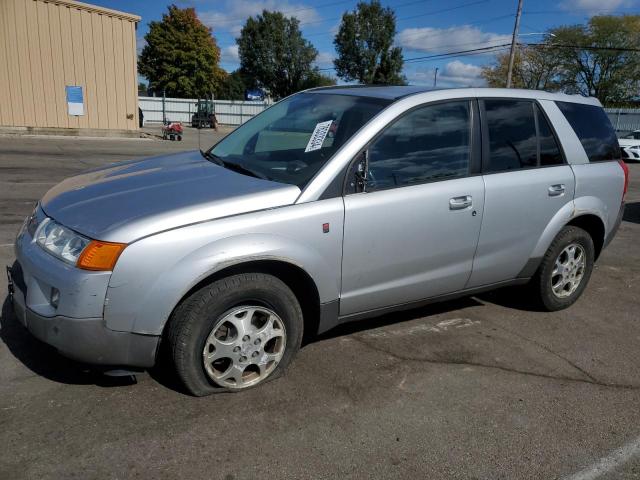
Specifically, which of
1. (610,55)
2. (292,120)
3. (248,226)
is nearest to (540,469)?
(248,226)

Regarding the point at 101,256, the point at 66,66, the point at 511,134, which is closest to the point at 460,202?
the point at 511,134

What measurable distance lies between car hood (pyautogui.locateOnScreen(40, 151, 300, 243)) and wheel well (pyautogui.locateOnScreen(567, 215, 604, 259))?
2.77 m

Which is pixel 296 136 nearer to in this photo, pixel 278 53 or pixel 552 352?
pixel 552 352

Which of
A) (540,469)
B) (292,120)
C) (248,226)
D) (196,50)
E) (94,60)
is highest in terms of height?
(196,50)

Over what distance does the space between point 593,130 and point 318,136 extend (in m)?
2.66

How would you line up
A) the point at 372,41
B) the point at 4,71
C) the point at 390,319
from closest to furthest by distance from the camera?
the point at 390,319 → the point at 4,71 → the point at 372,41

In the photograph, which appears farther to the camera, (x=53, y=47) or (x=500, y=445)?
(x=53, y=47)

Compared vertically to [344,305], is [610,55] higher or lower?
higher

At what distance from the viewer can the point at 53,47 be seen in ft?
74.4

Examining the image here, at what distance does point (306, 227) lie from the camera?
122 inches

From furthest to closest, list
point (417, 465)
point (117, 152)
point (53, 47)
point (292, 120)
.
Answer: point (53, 47), point (117, 152), point (292, 120), point (417, 465)

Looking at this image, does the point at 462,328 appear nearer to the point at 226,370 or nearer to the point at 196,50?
the point at 226,370

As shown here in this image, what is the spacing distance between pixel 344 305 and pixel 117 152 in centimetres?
1630

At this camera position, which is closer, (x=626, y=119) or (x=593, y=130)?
(x=593, y=130)
